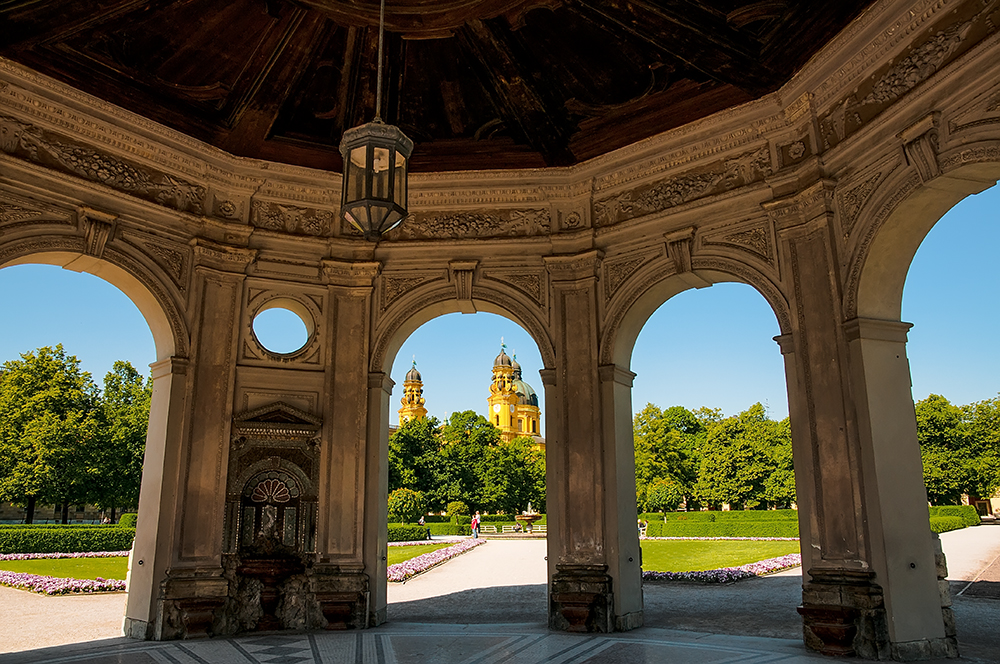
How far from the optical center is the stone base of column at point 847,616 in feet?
26.8

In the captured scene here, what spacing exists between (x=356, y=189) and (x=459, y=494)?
51.2 m

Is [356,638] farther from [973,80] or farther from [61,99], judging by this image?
[973,80]

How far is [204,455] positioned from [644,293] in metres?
7.29

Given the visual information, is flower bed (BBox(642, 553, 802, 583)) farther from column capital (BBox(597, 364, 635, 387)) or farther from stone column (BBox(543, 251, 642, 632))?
column capital (BBox(597, 364, 635, 387))

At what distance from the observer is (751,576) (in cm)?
1738

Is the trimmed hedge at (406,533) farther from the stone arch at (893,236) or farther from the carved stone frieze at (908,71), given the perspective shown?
the carved stone frieze at (908,71)

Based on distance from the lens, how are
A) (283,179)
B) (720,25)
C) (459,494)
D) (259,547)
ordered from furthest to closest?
(459,494) < (283,179) < (259,547) < (720,25)

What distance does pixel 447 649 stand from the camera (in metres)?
8.98

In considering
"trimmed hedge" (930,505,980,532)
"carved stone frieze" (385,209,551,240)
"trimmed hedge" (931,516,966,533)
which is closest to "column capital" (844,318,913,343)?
"carved stone frieze" (385,209,551,240)

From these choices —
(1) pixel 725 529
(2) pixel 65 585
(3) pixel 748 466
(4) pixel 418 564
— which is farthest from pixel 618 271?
(3) pixel 748 466

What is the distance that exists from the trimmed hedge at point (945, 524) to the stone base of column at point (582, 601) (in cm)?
2774

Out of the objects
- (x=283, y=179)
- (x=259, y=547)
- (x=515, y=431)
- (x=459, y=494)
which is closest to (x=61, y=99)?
(x=283, y=179)

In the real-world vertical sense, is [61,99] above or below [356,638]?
above

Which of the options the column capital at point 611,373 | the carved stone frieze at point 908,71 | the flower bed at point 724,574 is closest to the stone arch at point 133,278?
the column capital at point 611,373
